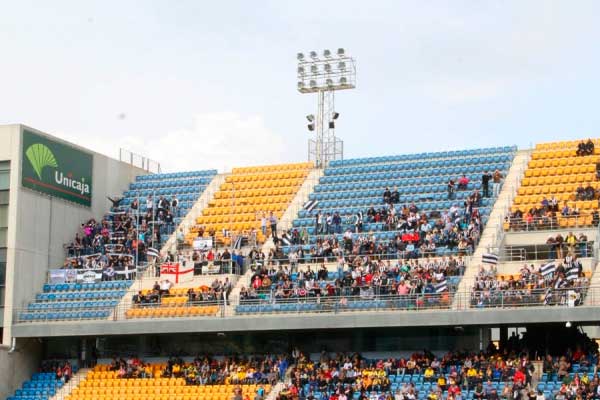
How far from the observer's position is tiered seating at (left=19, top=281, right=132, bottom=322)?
162 ft

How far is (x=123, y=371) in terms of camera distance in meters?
47.8

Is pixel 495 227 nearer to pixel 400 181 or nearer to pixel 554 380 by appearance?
pixel 400 181

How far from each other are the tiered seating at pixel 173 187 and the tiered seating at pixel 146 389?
10.5 metres

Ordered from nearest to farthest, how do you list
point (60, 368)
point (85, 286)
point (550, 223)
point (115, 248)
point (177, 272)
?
point (550, 223)
point (177, 272)
point (60, 368)
point (85, 286)
point (115, 248)

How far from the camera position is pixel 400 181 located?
175 feet

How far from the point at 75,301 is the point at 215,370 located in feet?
24.5

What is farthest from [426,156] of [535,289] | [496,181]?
[535,289]

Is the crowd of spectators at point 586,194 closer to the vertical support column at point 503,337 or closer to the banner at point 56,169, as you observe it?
the vertical support column at point 503,337

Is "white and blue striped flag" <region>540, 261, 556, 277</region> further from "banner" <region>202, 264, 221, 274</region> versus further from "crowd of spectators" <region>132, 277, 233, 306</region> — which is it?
"banner" <region>202, 264, 221, 274</region>

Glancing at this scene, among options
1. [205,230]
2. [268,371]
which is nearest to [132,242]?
[205,230]

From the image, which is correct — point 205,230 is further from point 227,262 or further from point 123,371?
point 123,371

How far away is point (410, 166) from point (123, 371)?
49.2 ft

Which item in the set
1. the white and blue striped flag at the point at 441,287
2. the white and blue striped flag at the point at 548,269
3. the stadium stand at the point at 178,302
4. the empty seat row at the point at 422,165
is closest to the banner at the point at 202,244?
the stadium stand at the point at 178,302

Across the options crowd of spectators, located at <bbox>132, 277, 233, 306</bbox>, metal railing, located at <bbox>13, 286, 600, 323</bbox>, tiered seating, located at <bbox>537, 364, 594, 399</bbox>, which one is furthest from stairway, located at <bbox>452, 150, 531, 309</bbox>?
crowd of spectators, located at <bbox>132, 277, 233, 306</bbox>
